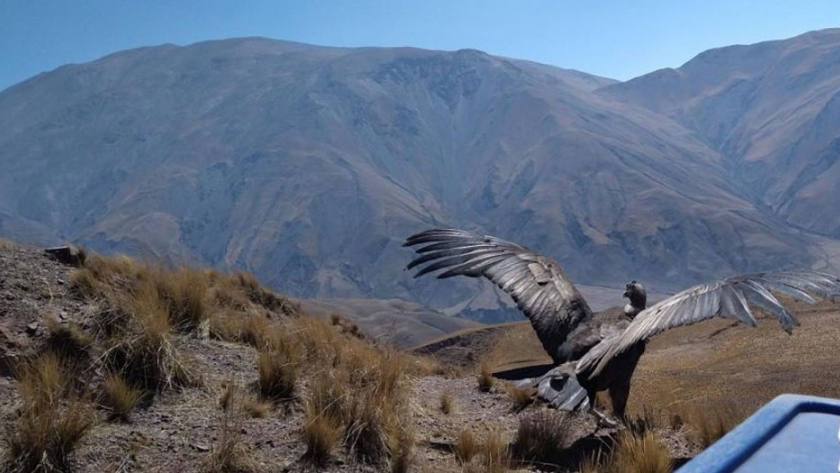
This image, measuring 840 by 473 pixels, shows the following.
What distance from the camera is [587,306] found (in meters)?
6.96

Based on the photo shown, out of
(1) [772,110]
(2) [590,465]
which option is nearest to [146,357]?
(2) [590,465]

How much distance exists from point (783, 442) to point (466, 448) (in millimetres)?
3215

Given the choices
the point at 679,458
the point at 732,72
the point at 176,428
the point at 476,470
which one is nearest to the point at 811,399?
the point at 476,470

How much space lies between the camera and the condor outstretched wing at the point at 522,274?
269 inches

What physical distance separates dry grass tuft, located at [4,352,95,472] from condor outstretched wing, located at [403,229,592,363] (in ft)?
9.66

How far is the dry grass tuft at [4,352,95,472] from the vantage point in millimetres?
4359

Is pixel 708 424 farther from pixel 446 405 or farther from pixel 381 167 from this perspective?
pixel 381 167

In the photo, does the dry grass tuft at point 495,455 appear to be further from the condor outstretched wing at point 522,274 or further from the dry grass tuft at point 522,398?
the dry grass tuft at point 522,398

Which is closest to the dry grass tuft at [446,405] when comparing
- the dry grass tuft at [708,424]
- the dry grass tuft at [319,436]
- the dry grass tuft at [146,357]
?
the dry grass tuft at [708,424]

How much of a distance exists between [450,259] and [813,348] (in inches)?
349

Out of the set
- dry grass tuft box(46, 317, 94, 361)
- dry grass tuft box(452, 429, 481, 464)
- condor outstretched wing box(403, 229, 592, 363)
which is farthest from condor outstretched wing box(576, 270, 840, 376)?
dry grass tuft box(46, 317, 94, 361)

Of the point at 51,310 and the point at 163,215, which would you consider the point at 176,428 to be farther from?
the point at 163,215

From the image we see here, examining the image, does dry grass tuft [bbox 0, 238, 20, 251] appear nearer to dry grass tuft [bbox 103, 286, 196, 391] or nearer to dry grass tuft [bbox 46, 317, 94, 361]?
dry grass tuft [bbox 46, 317, 94, 361]

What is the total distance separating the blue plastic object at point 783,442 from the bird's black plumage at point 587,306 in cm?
201
